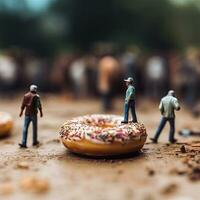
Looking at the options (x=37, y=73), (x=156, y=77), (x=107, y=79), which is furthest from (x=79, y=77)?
(x=107, y=79)

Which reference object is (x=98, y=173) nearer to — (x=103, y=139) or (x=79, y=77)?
(x=103, y=139)

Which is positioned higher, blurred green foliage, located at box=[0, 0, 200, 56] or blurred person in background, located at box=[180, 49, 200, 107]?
blurred green foliage, located at box=[0, 0, 200, 56]

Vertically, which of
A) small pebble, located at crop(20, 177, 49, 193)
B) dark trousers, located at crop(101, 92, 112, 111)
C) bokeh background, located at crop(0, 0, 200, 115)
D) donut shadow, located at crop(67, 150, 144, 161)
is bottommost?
small pebble, located at crop(20, 177, 49, 193)

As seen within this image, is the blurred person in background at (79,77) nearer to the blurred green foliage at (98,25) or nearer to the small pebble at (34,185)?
the blurred green foliage at (98,25)

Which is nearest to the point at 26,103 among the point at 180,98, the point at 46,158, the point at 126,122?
the point at 46,158

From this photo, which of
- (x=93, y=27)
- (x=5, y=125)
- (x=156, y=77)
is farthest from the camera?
(x=93, y=27)

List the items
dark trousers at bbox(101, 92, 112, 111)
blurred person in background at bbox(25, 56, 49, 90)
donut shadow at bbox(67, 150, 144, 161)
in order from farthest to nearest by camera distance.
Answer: blurred person in background at bbox(25, 56, 49, 90) < dark trousers at bbox(101, 92, 112, 111) < donut shadow at bbox(67, 150, 144, 161)

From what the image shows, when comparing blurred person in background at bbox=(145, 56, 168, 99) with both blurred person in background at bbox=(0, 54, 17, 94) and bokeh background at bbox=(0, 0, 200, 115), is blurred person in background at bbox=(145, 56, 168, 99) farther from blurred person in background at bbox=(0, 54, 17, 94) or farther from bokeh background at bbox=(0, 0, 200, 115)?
blurred person in background at bbox=(0, 54, 17, 94)

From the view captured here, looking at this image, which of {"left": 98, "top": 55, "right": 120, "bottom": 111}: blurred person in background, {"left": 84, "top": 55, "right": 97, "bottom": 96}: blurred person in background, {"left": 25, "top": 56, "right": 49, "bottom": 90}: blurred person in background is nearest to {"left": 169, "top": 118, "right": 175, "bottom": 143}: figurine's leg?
{"left": 98, "top": 55, "right": 120, "bottom": 111}: blurred person in background
